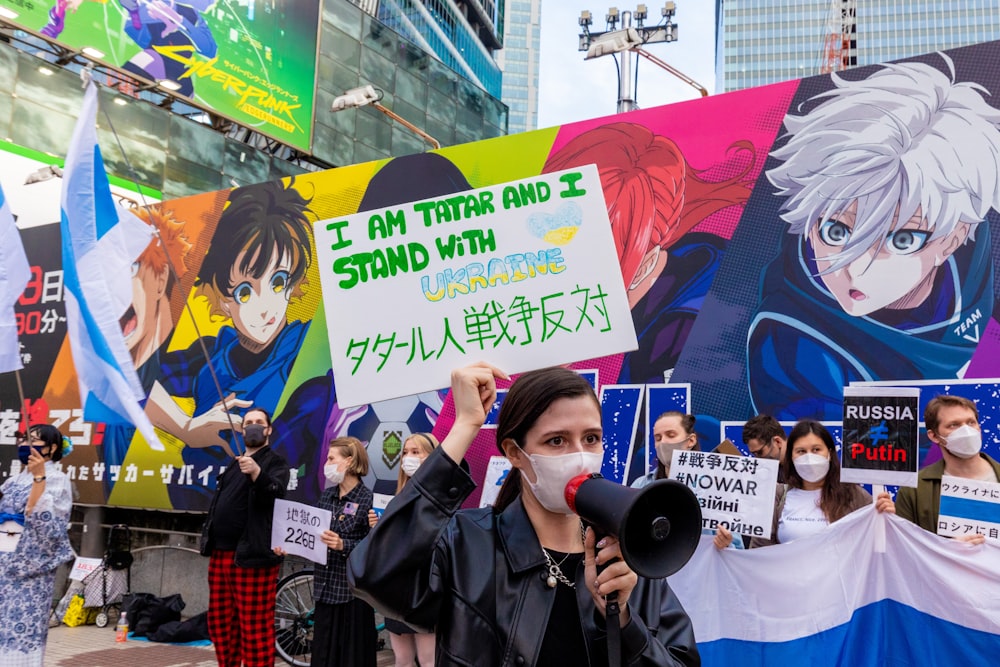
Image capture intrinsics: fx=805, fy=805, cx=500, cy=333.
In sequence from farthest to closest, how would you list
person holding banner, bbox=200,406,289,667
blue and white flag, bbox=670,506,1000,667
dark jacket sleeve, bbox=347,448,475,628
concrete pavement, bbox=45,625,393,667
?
1. concrete pavement, bbox=45,625,393,667
2. person holding banner, bbox=200,406,289,667
3. blue and white flag, bbox=670,506,1000,667
4. dark jacket sleeve, bbox=347,448,475,628

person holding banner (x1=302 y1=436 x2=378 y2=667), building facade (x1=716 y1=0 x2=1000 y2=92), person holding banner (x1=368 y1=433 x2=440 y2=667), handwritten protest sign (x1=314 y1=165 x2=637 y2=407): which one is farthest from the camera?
building facade (x1=716 y1=0 x2=1000 y2=92)

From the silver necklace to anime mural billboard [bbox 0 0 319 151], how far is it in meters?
Result: 19.5

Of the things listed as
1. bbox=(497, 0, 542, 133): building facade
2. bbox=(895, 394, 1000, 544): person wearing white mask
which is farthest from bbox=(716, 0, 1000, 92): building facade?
bbox=(895, 394, 1000, 544): person wearing white mask

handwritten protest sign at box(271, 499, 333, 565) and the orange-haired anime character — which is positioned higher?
the orange-haired anime character

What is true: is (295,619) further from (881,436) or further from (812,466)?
(881,436)

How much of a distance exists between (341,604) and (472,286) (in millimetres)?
3836

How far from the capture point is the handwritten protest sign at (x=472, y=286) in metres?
2.21

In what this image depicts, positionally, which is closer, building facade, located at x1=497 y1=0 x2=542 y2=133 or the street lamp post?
the street lamp post

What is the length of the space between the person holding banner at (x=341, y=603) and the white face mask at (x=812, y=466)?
2867 millimetres

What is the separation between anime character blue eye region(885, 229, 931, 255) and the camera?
5.45 metres

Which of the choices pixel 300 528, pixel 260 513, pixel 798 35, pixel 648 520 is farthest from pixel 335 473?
pixel 798 35

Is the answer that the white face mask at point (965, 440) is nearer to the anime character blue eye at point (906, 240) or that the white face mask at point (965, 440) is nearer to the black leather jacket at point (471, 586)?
the anime character blue eye at point (906, 240)

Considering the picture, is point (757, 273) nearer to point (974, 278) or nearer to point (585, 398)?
point (974, 278)

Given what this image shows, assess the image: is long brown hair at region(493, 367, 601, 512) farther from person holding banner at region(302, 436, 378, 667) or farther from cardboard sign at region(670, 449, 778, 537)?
person holding banner at region(302, 436, 378, 667)
